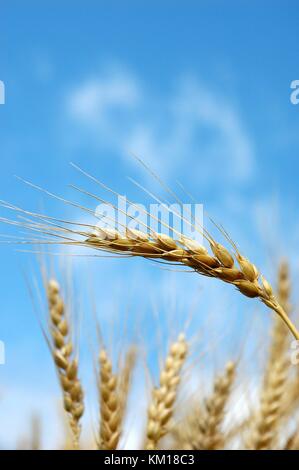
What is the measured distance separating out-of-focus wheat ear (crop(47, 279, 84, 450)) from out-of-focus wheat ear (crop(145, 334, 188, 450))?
0.29m

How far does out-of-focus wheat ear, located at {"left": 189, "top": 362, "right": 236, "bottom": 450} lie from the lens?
2715mm

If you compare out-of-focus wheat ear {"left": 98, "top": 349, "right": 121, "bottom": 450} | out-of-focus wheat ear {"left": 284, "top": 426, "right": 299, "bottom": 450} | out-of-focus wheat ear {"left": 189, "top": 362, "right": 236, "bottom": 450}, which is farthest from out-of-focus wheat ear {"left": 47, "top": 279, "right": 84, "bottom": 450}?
out-of-focus wheat ear {"left": 284, "top": 426, "right": 299, "bottom": 450}

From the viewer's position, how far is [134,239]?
1.57 metres

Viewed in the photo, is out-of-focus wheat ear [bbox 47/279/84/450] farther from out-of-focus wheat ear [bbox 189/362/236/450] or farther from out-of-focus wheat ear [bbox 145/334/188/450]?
out-of-focus wheat ear [bbox 189/362/236/450]

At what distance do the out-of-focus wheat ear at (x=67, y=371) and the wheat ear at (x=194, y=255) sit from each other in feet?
3.20

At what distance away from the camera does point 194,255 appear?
1.52m

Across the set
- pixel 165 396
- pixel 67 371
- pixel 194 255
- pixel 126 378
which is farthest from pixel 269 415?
pixel 194 255

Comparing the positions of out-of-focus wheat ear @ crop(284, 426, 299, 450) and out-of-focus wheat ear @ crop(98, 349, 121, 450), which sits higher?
out-of-focus wheat ear @ crop(98, 349, 121, 450)

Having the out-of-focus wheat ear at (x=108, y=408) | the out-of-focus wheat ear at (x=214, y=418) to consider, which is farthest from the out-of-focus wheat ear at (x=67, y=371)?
the out-of-focus wheat ear at (x=214, y=418)

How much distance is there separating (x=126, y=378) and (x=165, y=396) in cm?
20

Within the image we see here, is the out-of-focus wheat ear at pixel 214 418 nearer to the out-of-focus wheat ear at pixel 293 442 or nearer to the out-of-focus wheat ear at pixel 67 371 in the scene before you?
the out-of-focus wheat ear at pixel 293 442

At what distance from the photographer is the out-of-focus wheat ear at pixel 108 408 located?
7.60ft

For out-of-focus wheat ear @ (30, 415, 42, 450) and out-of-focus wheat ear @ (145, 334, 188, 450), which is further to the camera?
out-of-focus wheat ear @ (30, 415, 42, 450)
